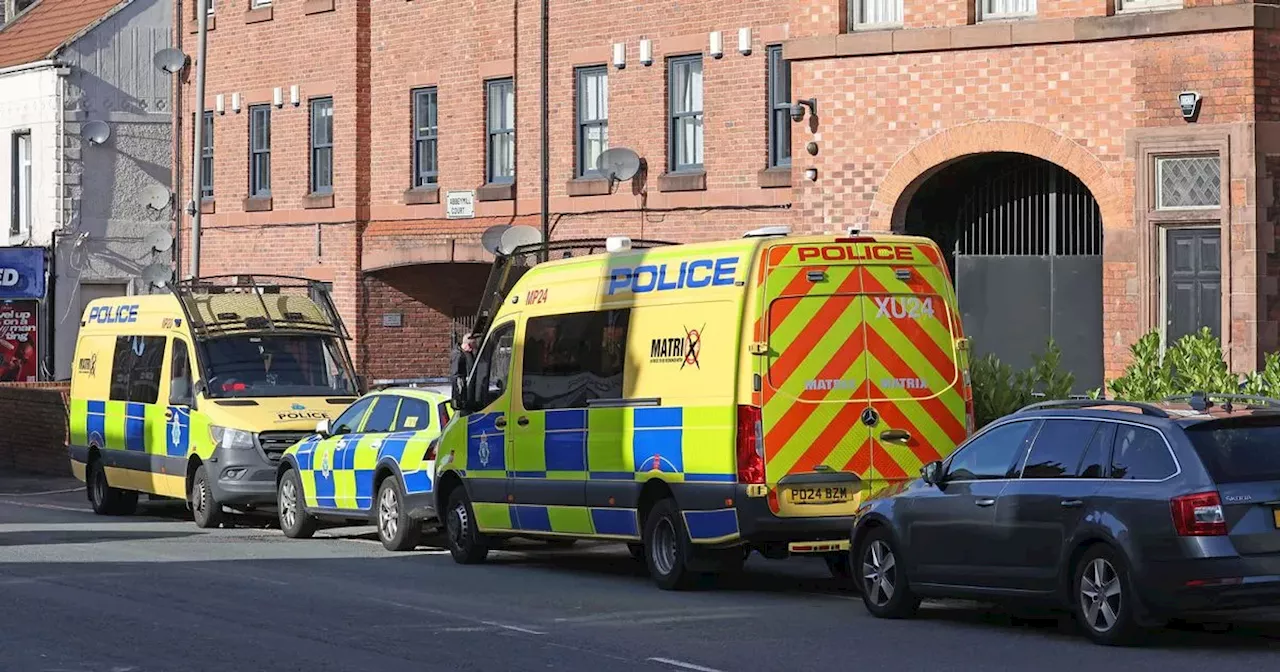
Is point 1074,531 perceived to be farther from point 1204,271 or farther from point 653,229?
point 653,229

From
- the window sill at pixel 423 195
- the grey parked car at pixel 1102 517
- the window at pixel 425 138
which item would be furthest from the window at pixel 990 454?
the window at pixel 425 138

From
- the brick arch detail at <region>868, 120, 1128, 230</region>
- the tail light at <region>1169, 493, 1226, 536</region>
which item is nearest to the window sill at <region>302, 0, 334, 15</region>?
the brick arch detail at <region>868, 120, 1128, 230</region>

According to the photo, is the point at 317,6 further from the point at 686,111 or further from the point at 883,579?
the point at 883,579

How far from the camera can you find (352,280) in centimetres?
3472

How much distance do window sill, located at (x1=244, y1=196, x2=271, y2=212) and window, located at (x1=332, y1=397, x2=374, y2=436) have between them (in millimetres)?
15971

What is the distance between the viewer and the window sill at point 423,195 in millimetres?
33094

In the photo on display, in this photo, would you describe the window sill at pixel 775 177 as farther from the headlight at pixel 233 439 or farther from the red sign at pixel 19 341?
the red sign at pixel 19 341

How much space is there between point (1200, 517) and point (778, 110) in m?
16.0

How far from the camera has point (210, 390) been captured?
23.1 meters

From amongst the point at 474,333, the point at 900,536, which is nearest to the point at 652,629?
the point at 900,536

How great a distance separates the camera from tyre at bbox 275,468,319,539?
21609 millimetres

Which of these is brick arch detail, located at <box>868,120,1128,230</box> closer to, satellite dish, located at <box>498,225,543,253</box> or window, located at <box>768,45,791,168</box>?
window, located at <box>768,45,791,168</box>

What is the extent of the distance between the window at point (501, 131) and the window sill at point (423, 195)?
110 centimetres

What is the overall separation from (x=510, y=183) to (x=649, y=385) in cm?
1592
